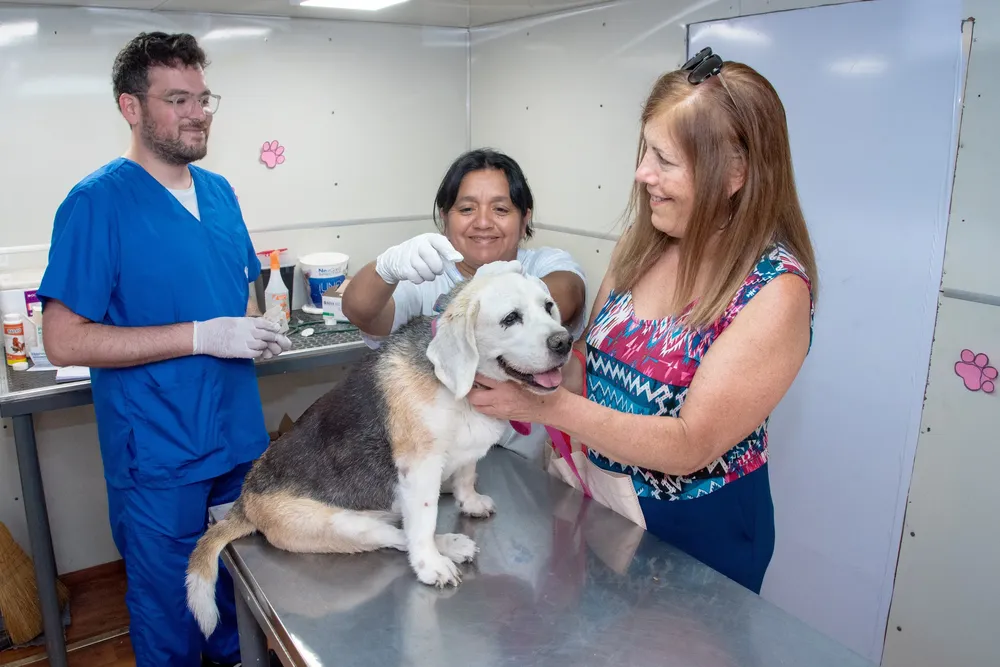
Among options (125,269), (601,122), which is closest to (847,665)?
(125,269)

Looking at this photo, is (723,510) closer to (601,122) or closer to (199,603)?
(199,603)

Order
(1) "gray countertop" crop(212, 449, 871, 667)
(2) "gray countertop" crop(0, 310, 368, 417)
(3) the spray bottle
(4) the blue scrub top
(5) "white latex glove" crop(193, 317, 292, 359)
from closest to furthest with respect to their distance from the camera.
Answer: (1) "gray countertop" crop(212, 449, 871, 667) < (4) the blue scrub top < (5) "white latex glove" crop(193, 317, 292, 359) < (2) "gray countertop" crop(0, 310, 368, 417) < (3) the spray bottle

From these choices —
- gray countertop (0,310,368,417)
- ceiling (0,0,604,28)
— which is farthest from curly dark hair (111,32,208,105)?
gray countertop (0,310,368,417)

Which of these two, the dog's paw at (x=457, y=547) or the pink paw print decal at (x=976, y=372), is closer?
the dog's paw at (x=457, y=547)

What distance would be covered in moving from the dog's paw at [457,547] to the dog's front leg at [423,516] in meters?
0.05

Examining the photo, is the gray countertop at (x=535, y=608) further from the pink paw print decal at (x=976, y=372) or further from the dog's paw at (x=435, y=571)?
the pink paw print decal at (x=976, y=372)

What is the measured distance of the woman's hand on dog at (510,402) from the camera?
1.34 m

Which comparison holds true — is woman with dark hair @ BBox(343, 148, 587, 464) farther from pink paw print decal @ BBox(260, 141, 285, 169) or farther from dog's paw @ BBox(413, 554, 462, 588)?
pink paw print decal @ BBox(260, 141, 285, 169)

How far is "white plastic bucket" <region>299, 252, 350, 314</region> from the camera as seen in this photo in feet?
10.2

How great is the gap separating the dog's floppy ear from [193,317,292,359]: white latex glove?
2.97 feet

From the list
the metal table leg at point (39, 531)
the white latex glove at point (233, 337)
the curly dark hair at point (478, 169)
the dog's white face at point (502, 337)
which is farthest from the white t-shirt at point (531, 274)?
the metal table leg at point (39, 531)

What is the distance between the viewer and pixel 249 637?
1449mm

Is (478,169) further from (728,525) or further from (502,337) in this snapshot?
(728,525)

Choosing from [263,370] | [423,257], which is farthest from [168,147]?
[423,257]
